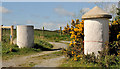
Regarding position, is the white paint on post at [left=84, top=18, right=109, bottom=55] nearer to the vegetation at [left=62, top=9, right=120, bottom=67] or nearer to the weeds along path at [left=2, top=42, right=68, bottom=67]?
the vegetation at [left=62, top=9, right=120, bottom=67]

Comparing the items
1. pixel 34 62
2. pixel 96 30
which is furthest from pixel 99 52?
pixel 34 62

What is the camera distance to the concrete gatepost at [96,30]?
8.60m

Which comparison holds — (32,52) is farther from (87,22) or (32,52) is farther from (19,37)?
(87,22)

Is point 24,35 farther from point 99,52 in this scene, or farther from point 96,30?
point 99,52

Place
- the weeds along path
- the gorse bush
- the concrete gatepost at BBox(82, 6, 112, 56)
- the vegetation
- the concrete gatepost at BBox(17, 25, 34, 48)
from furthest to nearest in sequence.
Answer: the concrete gatepost at BBox(17, 25, 34, 48) → the gorse bush → the weeds along path → the concrete gatepost at BBox(82, 6, 112, 56) → the vegetation

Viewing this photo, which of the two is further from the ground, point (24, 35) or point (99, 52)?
point (24, 35)

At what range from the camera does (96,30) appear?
8.60 meters

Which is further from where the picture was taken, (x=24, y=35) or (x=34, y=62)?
(x=24, y=35)

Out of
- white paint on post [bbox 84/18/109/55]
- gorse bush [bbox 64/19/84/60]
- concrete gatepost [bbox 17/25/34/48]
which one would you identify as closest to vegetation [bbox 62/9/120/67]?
gorse bush [bbox 64/19/84/60]

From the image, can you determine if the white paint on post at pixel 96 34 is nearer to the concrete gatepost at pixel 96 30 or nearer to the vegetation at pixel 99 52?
the concrete gatepost at pixel 96 30

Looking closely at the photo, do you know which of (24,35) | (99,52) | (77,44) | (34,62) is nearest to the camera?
(99,52)

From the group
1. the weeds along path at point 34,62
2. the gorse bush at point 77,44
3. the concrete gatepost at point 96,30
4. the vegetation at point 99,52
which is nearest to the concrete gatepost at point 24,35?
the weeds along path at point 34,62

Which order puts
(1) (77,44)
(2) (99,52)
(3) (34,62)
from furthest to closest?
1. (1) (77,44)
2. (3) (34,62)
3. (2) (99,52)

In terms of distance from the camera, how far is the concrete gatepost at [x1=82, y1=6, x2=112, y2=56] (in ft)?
28.2
